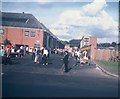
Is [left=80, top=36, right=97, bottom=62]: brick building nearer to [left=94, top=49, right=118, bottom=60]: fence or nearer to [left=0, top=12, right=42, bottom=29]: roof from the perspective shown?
[left=94, top=49, right=118, bottom=60]: fence

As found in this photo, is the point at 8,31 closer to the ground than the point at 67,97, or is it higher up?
higher up

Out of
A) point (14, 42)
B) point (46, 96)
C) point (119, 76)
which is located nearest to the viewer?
point (46, 96)

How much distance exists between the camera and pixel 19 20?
200 ft

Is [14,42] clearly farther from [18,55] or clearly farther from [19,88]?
[19,88]

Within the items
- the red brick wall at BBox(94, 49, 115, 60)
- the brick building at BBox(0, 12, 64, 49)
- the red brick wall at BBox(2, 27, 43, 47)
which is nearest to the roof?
the brick building at BBox(0, 12, 64, 49)

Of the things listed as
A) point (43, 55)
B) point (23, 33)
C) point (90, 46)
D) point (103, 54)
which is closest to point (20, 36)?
point (23, 33)

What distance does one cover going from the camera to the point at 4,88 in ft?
36.2

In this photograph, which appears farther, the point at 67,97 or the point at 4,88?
the point at 4,88

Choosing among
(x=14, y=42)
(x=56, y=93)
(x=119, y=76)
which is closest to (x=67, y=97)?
(x=56, y=93)

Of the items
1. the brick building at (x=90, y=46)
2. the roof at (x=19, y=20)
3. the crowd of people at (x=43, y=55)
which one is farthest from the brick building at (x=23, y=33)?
the crowd of people at (x=43, y=55)

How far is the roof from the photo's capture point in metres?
59.2

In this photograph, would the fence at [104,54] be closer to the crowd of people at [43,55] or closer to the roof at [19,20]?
the crowd of people at [43,55]

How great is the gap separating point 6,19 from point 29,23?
5566mm

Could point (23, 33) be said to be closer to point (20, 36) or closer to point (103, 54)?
point (20, 36)
